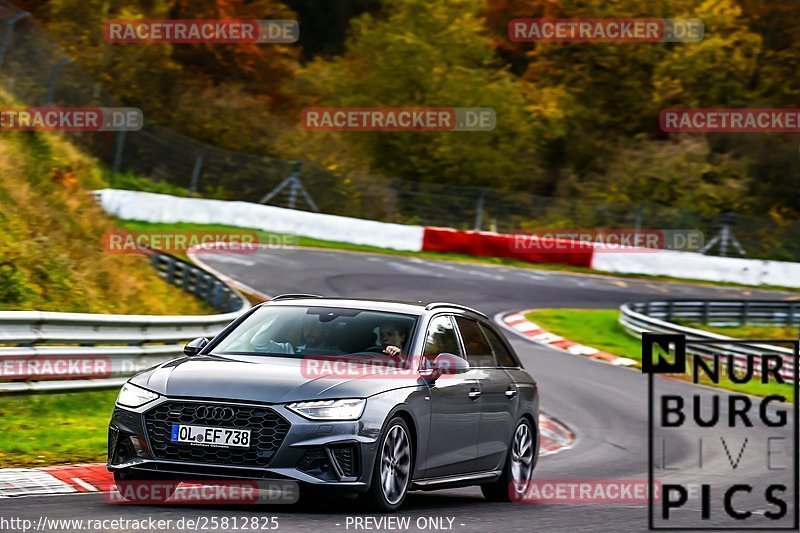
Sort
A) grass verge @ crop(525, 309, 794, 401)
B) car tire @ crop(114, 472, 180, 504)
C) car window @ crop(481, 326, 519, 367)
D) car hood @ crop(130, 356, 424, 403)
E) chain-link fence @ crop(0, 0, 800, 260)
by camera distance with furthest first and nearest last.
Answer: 1. chain-link fence @ crop(0, 0, 800, 260)
2. grass verge @ crop(525, 309, 794, 401)
3. car window @ crop(481, 326, 519, 367)
4. car tire @ crop(114, 472, 180, 504)
5. car hood @ crop(130, 356, 424, 403)

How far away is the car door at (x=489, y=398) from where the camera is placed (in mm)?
9930

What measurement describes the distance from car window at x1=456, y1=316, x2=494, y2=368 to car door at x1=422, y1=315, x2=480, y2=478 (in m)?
0.16

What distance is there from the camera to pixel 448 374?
9.41 metres

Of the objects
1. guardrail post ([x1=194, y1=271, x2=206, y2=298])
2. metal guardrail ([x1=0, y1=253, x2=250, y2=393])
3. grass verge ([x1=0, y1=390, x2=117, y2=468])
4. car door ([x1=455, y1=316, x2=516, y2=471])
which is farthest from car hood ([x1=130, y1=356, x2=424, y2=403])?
guardrail post ([x1=194, y1=271, x2=206, y2=298])

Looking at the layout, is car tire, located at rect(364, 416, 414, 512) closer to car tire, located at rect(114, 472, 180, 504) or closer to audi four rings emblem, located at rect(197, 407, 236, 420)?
audi four rings emblem, located at rect(197, 407, 236, 420)

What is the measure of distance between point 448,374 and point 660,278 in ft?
98.6

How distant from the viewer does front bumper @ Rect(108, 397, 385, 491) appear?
7.94 metres

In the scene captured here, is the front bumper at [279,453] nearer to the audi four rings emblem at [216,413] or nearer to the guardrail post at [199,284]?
the audi four rings emblem at [216,413]

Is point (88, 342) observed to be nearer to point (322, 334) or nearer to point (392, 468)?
point (322, 334)

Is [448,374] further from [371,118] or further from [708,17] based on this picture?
[708,17]

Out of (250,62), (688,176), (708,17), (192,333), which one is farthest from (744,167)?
(192,333)

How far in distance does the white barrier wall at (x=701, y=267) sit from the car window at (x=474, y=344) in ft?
92.3

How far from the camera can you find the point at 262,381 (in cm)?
817

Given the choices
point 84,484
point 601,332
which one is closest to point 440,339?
point 84,484
